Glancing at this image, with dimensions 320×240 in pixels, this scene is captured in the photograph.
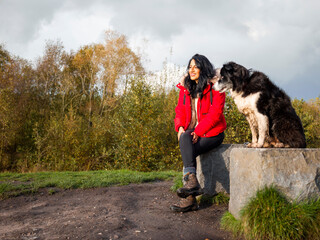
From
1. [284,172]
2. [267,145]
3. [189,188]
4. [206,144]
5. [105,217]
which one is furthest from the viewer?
[206,144]

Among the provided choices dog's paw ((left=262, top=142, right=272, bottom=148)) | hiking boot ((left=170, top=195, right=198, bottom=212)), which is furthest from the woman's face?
hiking boot ((left=170, top=195, right=198, bottom=212))

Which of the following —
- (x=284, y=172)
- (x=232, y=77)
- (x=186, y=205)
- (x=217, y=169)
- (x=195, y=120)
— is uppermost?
(x=232, y=77)

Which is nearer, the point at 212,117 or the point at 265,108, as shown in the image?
the point at 265,108

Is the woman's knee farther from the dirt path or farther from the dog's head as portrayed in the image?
the dirt path

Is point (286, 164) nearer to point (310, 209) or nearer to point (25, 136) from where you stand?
point (310, 209)

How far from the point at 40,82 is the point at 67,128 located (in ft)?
22.5

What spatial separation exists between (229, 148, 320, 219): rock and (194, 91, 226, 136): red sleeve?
36.3 inches

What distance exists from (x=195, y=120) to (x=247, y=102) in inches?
49.6

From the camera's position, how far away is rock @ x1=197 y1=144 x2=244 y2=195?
4645 millimetres

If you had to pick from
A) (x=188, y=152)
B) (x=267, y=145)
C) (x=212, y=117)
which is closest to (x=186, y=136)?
(x=188, y=152)

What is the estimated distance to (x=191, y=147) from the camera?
4.16 meters

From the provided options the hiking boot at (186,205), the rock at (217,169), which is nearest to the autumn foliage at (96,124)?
the rock at (217,169)

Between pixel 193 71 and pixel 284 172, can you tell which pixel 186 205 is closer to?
pixel 284 172

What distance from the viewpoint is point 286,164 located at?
3273mm
